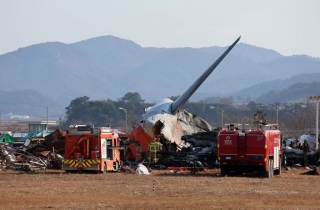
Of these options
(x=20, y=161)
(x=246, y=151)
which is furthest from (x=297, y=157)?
(x=20, y=161)

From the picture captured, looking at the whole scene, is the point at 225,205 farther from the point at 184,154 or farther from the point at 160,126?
the point at 160,126

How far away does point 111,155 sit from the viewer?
4503cm

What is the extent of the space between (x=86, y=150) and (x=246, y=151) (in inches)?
339

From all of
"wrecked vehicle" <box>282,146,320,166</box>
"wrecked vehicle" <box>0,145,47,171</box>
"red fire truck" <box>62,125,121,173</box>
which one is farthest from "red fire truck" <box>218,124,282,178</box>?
"wrecked vehicle" <box>282,146,320,166</box>

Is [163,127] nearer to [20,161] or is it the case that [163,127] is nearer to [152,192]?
[20,161]

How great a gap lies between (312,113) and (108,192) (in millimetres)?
111453

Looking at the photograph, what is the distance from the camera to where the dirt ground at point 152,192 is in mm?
25750

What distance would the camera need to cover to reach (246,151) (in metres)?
40.4

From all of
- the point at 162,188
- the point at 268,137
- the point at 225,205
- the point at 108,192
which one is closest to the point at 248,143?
the point at 268,137

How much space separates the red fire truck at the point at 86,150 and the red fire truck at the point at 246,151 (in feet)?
21.5

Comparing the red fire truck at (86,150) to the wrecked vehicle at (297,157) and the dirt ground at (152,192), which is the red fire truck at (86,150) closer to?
the dirt ground at (152,192)

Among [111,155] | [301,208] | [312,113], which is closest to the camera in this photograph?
[301,208]

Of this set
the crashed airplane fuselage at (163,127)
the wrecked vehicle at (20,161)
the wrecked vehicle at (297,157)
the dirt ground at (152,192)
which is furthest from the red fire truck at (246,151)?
the crashed airplane fuselage at (163,127)

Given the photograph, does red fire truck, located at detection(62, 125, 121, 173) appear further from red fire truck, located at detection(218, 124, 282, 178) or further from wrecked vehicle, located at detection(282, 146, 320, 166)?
wrecked vehicle, located at detection(282, 146, 320, 166)
